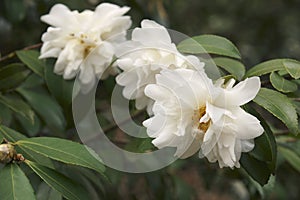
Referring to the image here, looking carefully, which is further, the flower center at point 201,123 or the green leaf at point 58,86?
the green leaf at point 58,86

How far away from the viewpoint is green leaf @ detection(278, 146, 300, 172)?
1226mm

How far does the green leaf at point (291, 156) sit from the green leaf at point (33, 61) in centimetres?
56

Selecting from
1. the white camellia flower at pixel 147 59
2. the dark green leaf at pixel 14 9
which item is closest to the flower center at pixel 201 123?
the white camellia flower at pixel 147 59

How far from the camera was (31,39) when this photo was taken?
5.68 ft

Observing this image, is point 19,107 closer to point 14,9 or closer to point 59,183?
point 59,183

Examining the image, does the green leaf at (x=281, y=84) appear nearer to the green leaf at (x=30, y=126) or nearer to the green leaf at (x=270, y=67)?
the green leaf at (x=270, y=67)

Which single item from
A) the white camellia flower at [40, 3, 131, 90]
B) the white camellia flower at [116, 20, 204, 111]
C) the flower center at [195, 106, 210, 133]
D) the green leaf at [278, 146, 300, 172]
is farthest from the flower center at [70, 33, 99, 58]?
the green leaf at [278, 146, 300, 172]

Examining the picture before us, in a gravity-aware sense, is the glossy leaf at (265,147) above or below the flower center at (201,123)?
below

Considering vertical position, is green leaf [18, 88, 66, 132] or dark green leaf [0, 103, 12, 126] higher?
dark green leaf [0, 103, 12, 126]

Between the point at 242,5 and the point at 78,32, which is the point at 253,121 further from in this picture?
the point at 242,5

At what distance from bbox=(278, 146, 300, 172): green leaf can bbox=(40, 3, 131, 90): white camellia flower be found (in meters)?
0.47

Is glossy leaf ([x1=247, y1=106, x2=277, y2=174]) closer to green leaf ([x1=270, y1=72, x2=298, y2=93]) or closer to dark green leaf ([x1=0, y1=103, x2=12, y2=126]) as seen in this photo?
green leaf ([x1=270, y1=72, x2=298, y2=93])

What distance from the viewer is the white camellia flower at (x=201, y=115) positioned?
0.76 m

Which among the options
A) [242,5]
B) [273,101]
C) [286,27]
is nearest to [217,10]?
[242,5]
